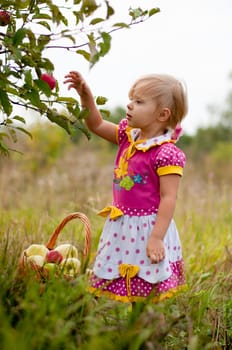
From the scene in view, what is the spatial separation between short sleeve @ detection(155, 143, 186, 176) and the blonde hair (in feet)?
0.66

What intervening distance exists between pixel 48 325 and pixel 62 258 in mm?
912

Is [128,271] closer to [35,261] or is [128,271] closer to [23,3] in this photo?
[35,261]

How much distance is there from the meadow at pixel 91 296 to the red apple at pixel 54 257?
144mm

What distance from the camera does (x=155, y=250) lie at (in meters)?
2.33

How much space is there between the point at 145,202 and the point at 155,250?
0.21 meters

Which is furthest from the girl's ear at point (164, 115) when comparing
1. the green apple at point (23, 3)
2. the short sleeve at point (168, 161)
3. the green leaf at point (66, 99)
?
the green apple at point (23, 3)

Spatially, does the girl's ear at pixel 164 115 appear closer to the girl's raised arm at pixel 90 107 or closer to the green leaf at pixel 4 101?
the girl's raised arm at pixel 90 107

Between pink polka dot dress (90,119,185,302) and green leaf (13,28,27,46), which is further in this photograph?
pink polka dot dress (90,119,185,302)

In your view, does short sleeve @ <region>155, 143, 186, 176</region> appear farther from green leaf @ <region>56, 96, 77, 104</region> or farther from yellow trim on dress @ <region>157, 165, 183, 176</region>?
green leaf @ <region>56, 96, 77, 104</region>

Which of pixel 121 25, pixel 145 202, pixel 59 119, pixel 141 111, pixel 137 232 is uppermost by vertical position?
pixel 121 25

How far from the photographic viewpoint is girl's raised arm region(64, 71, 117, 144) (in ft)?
8.29

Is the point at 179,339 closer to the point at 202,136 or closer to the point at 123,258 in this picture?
the point at 123,258

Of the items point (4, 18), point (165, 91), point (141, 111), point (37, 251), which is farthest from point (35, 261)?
point (4, 18)

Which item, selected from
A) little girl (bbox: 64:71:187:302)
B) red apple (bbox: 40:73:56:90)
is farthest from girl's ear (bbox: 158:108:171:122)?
red apple (bbox: 40:73:56:90)
